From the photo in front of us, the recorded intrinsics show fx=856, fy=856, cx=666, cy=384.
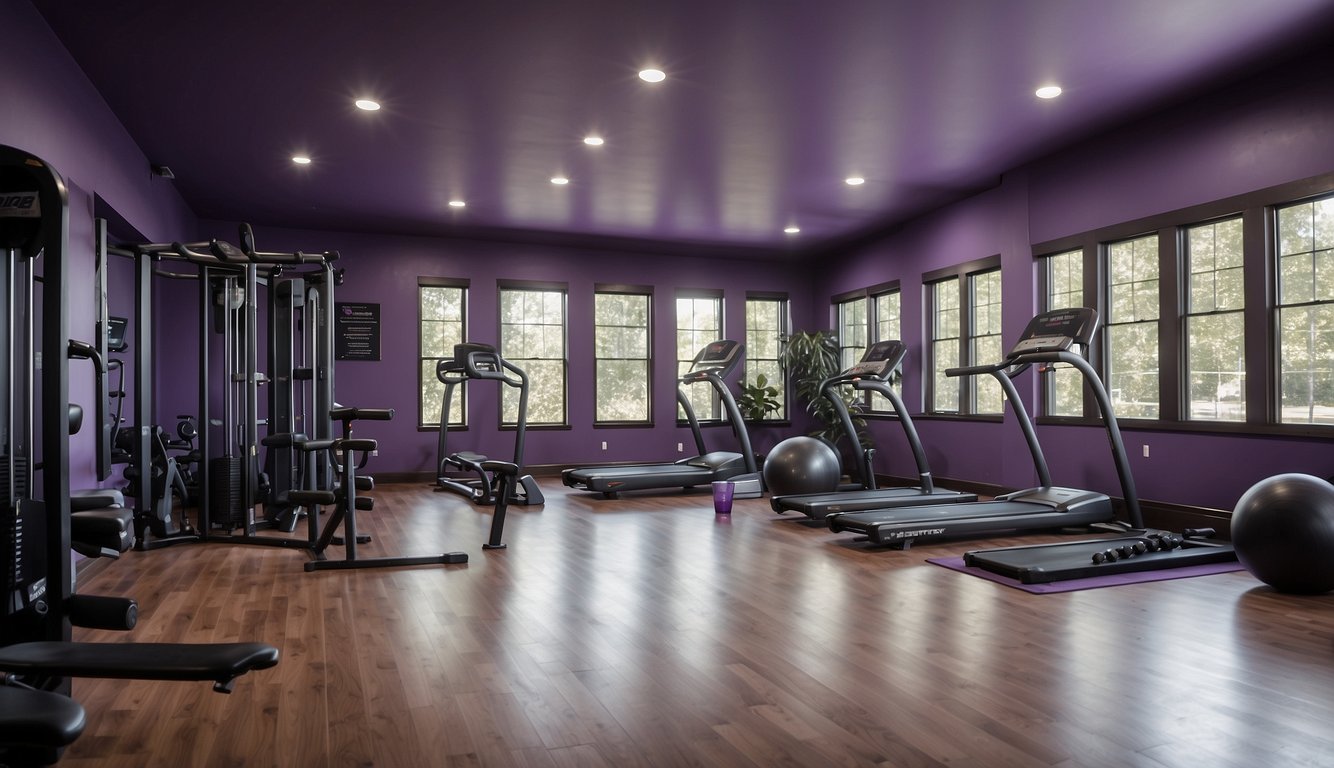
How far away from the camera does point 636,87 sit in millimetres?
5062

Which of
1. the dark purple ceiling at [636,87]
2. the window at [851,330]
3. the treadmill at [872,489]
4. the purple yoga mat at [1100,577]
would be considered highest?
the dark purple ceiling at [636,87]

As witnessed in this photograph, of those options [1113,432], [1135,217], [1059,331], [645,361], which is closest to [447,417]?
[645,361]

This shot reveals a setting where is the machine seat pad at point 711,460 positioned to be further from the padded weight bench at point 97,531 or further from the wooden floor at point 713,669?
the padded weight bench at point 97,531

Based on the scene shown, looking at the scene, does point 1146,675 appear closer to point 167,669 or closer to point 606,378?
point 167,669

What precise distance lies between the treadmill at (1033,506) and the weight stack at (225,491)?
12.7ft

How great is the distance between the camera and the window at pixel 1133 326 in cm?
604

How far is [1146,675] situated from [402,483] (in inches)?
299

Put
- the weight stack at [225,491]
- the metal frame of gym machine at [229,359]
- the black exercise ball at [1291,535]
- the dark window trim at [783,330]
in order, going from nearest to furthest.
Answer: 1. the black exercise ball at [1291,535]
2. the metal frame of gym machine at [229,359]
3. the weight stack at [225,491]
4. the dark window trim at [783,330]

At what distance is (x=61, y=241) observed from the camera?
208 centimetres

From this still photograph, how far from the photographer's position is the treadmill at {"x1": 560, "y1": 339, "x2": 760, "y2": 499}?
7.87 metres

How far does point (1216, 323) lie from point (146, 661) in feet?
19.9

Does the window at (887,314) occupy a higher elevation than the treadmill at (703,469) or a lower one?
higher

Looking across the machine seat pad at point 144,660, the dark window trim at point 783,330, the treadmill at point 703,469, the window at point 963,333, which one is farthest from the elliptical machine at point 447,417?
the machine seat pad at point 144,660

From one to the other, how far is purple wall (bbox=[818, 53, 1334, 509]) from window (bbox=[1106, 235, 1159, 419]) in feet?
0.81
